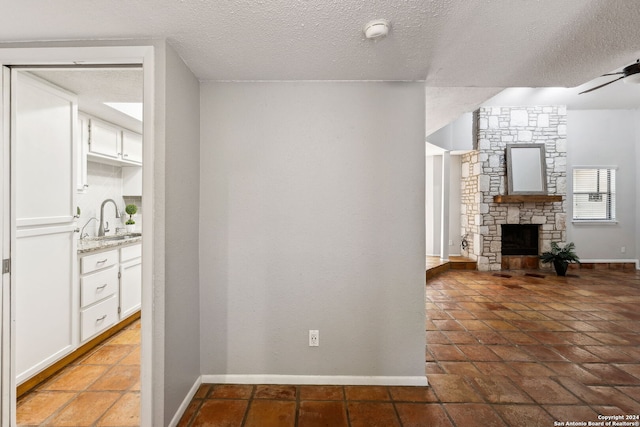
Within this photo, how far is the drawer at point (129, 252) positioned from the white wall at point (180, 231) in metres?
1.46

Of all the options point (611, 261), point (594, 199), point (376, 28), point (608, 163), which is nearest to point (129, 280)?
point (376, 28)

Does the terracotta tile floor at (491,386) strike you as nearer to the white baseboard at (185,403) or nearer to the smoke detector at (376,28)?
the white baseboard at (185,403)

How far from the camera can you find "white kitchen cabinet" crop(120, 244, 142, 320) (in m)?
3.15

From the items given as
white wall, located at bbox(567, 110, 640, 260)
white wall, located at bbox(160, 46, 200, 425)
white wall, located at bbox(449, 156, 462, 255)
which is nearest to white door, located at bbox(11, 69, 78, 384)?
white wall, located at bbox(160, 46, 200, 425)

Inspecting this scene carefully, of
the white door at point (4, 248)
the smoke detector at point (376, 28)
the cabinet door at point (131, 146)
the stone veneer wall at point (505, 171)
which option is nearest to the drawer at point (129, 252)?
the cabinet door at point (131, 146)

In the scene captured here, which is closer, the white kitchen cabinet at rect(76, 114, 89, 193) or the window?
the white kitchen cabinet at rect(76, 114, 89, 193)

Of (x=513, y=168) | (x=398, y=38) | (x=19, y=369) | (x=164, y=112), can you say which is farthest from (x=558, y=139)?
(x=19, y=369)

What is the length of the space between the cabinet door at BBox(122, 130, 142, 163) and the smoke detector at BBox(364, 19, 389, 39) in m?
3.08

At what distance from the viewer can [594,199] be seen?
6.80 metres

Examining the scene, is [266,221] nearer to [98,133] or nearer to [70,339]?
[70,339]

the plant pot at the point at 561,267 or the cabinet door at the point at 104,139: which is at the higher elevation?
the cabinet door at the point at 104,139

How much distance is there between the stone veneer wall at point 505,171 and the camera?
650 centimetres

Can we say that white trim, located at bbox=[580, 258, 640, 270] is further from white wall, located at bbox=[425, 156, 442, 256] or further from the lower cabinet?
the lower cabinet

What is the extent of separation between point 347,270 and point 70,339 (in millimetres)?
2312
